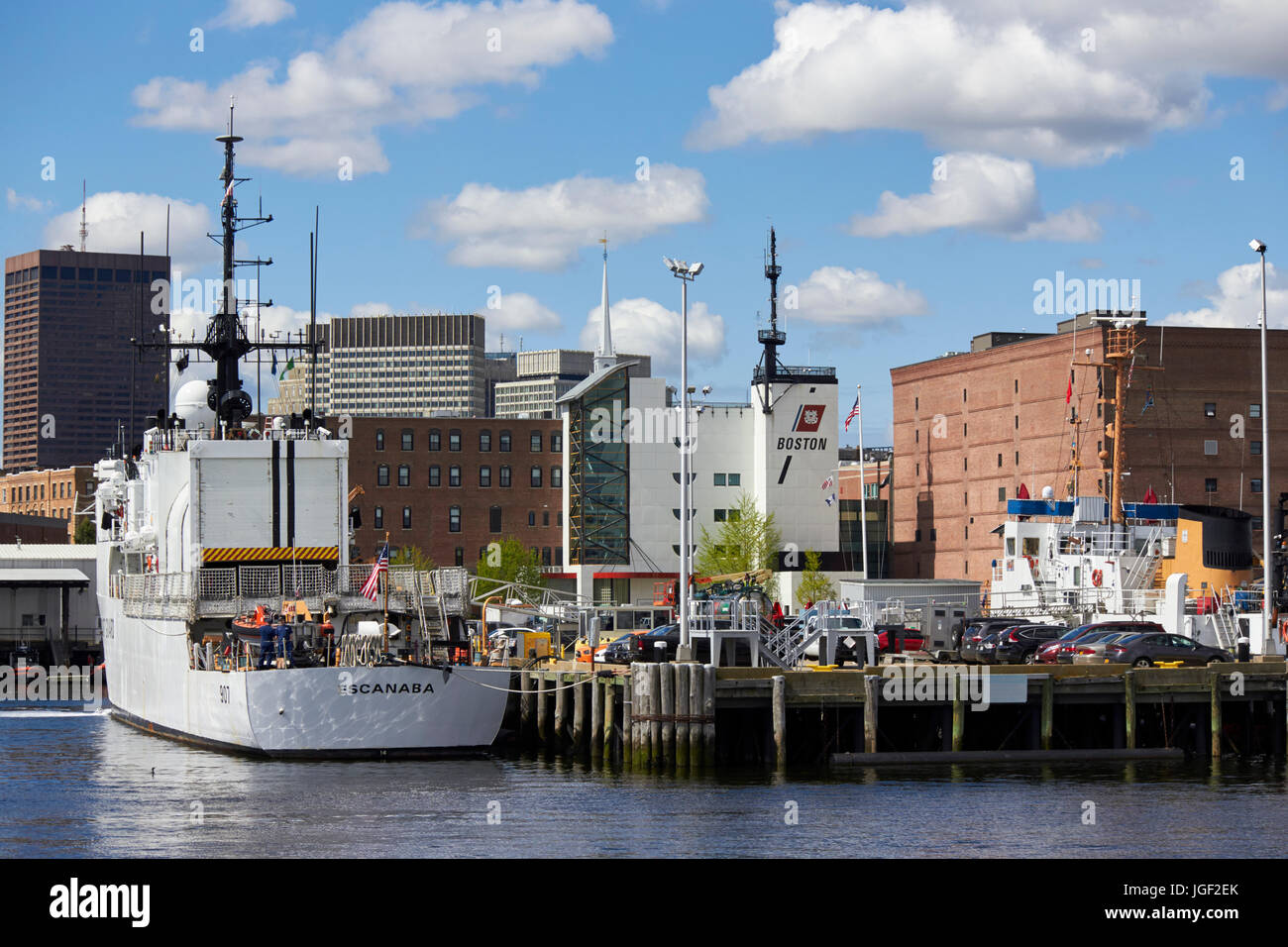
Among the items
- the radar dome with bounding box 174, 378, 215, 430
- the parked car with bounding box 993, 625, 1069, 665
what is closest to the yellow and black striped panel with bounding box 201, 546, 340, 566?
the radar dome with bounding box 174, 378, 215, 430

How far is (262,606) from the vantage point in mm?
43344

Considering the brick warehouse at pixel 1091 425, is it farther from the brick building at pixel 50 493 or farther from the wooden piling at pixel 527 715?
the brick building at pixel 50 493

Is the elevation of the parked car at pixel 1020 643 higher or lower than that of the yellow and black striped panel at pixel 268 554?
lower

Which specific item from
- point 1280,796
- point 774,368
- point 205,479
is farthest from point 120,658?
point 774,368

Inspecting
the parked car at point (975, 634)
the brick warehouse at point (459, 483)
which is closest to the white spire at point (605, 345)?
the brick warehouse at point (459, 483)

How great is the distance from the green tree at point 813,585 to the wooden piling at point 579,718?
5447 cm

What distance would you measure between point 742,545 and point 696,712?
2593 inches

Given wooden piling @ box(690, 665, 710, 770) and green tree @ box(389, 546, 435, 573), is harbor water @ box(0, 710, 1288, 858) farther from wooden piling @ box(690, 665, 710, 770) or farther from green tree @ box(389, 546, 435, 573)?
green tree @ box(389, 546, 435, 573)

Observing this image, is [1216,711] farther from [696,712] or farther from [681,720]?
[681,720]

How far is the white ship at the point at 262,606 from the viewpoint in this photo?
37.6 metres

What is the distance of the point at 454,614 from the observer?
1721 inches

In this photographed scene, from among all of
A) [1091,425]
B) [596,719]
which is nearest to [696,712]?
[596,719]
